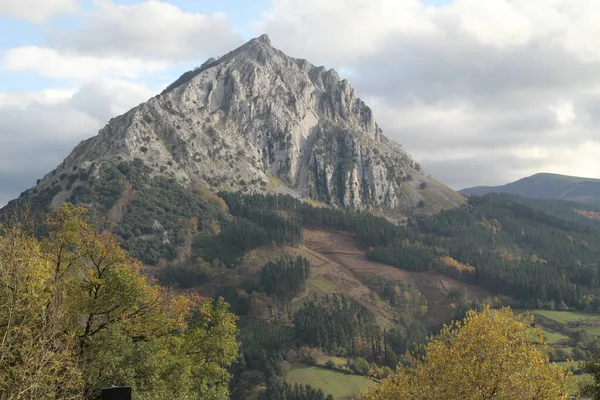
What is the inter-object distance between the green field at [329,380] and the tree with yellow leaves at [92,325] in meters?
120

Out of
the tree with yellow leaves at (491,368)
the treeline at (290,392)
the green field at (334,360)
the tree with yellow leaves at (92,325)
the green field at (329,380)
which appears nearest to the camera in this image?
the tree with yellow leaves at (92,325)

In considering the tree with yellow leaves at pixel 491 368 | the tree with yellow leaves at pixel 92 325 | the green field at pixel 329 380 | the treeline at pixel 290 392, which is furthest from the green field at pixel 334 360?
the tree with yellow leaves at pixel 491 368

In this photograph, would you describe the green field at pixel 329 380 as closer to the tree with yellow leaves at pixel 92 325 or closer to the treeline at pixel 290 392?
the treeline at pixel 290 392

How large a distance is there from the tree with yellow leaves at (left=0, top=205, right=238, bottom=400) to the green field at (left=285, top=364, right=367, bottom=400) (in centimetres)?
12020

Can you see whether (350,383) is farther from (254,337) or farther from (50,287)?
(50,287)

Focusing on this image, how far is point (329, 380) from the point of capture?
16500 cm

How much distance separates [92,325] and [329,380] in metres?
137

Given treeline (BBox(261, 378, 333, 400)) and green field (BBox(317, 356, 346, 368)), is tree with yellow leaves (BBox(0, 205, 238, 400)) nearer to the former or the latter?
treeline (BBox(261, 378, 333, 400))

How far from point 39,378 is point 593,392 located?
44.7m

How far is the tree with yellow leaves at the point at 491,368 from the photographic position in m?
34.0

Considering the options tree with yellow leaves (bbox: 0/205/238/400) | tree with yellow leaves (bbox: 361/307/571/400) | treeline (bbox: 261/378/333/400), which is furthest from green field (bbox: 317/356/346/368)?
tree with yellow leaves (bbox: 361/307/571/400)

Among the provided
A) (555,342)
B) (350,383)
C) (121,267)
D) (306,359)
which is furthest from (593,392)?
(555,342)

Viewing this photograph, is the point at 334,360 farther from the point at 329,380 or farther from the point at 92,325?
the point at 92,325

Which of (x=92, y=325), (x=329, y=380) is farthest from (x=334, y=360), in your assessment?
(x=92, y=325)
